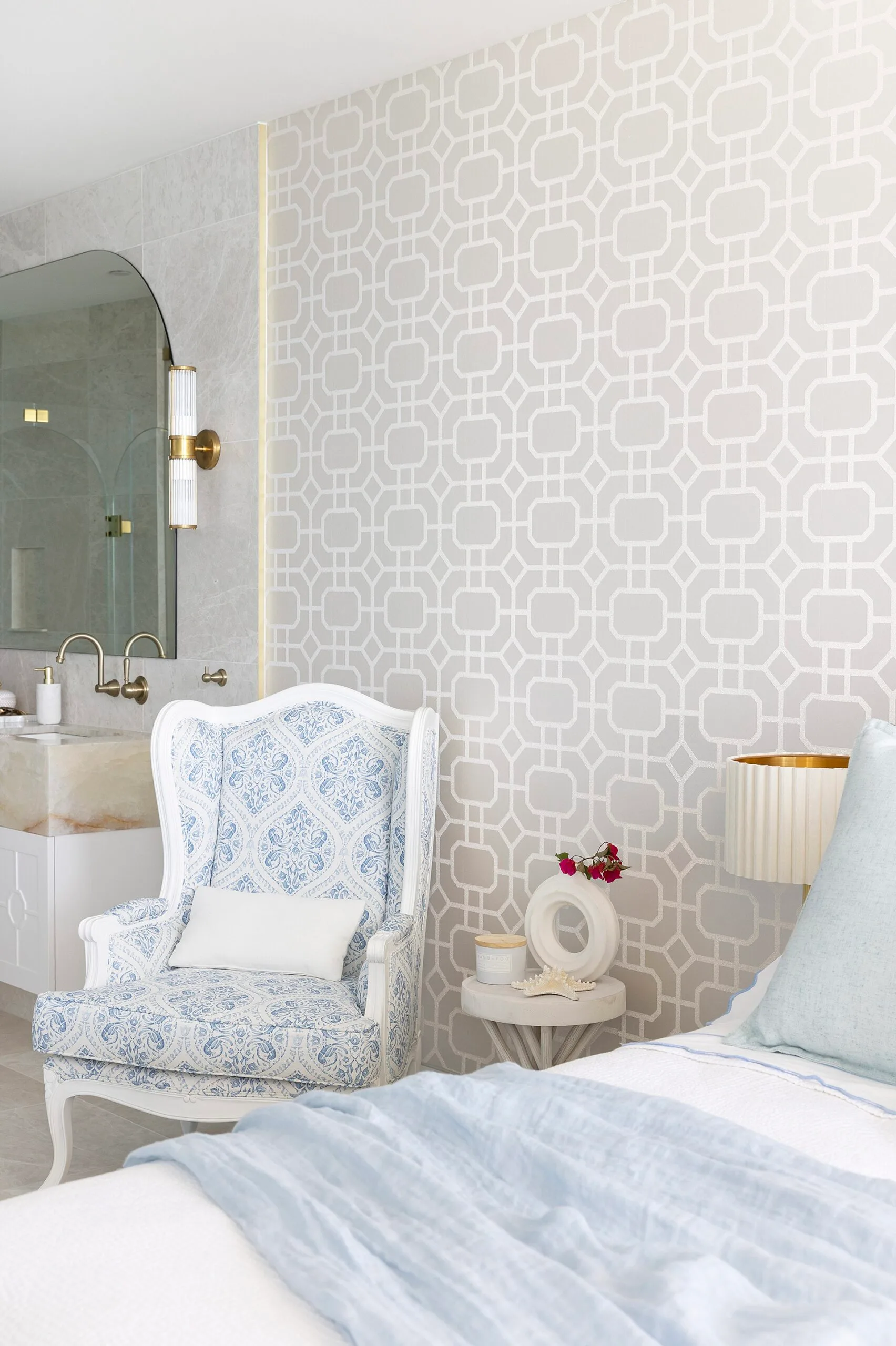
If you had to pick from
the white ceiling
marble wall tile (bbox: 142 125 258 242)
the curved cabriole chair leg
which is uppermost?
the white ceiling

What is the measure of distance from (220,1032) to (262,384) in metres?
1.91

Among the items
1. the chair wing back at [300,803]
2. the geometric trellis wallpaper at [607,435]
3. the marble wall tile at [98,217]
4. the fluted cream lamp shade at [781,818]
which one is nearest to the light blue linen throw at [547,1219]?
the fluted cream lamp shade at [781,818]

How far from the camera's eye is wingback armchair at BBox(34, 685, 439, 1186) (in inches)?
101

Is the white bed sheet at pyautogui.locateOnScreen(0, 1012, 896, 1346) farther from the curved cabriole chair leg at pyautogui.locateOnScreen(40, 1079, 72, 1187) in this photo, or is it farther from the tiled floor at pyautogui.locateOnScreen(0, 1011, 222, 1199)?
the tiled floor at pyautogui.locateOnScreen(0, 1011, 222, 1199)

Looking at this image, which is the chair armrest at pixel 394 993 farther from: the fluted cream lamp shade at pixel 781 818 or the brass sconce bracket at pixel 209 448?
the brass sconce bracket at pixel 209 448

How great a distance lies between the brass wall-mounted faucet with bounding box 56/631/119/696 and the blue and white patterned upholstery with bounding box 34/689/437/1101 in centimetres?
97

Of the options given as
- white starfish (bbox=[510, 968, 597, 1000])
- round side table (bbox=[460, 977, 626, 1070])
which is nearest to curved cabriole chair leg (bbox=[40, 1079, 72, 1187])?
round side table (bbox=[460, 977, 626, 1070])

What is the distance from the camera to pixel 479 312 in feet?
10.3

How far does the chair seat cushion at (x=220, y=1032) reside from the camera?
2.52 metres

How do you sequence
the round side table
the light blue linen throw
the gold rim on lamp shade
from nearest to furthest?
the light blue linen throw
the gold rim on lamp shade
the round side table

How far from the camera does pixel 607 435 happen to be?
9.46 feet

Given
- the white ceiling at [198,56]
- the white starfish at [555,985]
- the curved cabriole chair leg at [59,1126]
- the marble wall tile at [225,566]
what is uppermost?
the white ceiling at [198,56]

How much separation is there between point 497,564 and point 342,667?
0.61m

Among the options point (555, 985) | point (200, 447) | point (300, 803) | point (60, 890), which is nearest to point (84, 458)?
point (200, 447)
